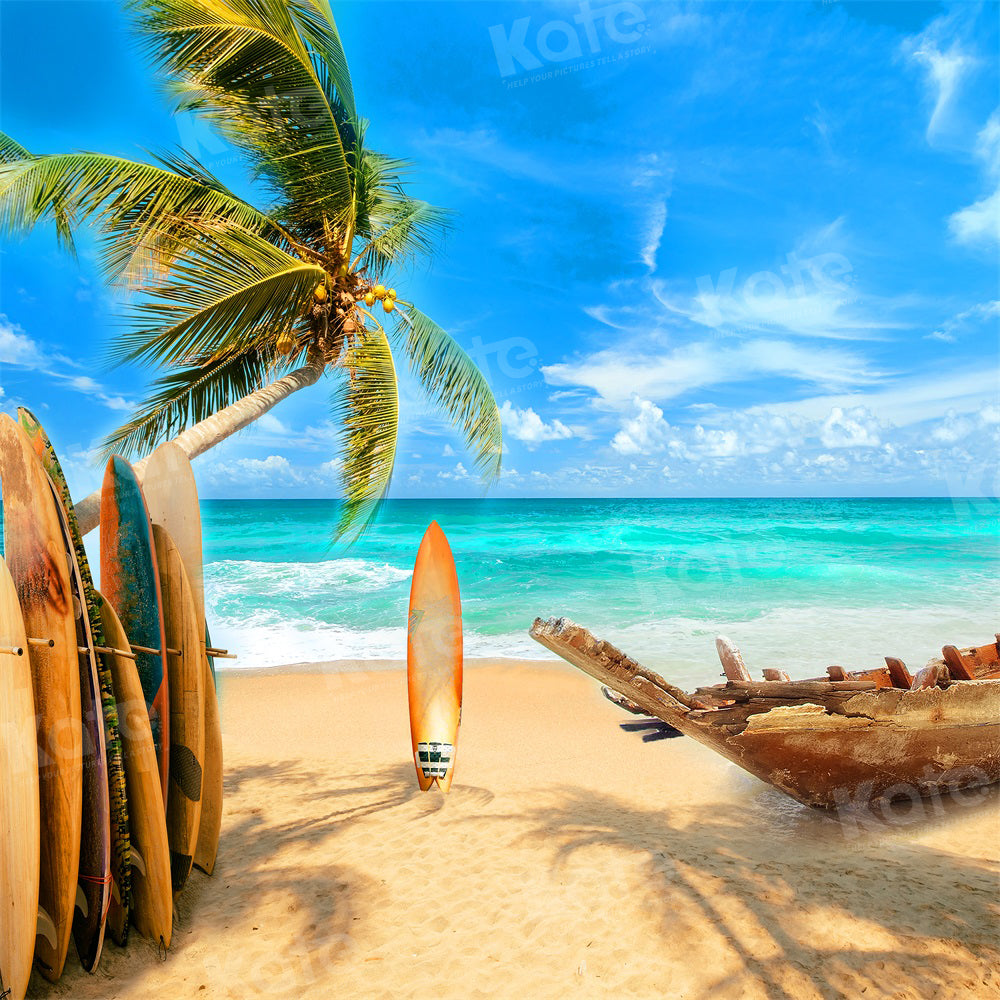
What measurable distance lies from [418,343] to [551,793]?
4420mm

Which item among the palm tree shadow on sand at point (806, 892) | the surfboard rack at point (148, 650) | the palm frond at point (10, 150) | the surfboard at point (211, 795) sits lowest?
the palm tree shadow on sand at point (806, 892)

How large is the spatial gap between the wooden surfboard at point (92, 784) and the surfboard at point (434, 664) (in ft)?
6.90

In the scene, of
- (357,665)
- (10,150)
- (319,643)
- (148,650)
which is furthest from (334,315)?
(319,643)

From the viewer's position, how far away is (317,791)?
4.45 meters

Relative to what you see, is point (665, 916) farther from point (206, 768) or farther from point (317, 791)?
point (317, 791)

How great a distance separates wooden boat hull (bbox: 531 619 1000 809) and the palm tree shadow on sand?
31 cm

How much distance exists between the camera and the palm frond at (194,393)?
472 cm

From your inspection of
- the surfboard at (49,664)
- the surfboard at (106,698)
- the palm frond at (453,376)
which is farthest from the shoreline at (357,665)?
the surfboard at (49,664)

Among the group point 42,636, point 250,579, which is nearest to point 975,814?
point 42,636

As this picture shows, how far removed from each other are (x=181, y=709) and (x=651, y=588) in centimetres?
1506

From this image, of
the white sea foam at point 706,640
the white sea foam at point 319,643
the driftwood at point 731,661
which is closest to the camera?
the driftwood at point 731,661

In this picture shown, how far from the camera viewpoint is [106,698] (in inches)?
90.7

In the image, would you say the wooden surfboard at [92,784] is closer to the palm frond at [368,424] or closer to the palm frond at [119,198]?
the palm frond at [119,198]

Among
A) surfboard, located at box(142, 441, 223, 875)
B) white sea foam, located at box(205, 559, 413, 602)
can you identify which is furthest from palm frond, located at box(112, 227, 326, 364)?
white sea foam, located at box(205, 559, 413, 602)
